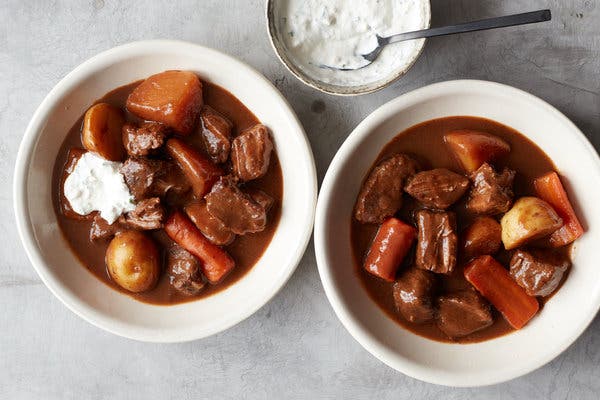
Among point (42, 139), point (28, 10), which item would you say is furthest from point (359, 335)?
point (28, 10)

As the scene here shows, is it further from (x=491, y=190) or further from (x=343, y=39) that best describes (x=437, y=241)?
(x=343, y=39)

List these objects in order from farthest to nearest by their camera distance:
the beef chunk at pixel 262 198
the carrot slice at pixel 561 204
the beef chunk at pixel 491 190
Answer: the beef chunk at pixel 262 198
the carrot slice at pixel 561 204
the beef chunk at pixel 491 190

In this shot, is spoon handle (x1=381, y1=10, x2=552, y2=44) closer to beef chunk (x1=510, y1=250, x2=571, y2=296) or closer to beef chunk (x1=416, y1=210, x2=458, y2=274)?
beef chunk (x1=416, y1=210, x2=458, y2=274)

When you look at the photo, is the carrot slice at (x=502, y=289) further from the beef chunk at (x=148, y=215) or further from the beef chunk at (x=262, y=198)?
the beef chunk at (x=148, y=215)

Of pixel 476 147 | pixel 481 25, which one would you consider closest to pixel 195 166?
pixel 476 147

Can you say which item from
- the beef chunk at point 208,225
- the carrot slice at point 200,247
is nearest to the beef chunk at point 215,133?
the beef chunk at point 208,225

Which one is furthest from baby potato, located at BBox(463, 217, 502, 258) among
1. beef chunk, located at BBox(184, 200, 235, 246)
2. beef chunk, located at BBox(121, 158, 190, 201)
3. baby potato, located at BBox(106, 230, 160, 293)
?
baby potato, located at BBox(106, 230, 160, 293)

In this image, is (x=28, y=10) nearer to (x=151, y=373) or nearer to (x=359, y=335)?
(x=151, y=373)
